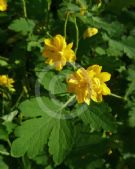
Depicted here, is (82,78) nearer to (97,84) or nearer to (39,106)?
(97,84)

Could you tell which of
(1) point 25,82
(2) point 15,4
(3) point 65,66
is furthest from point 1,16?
(3) point 65,66

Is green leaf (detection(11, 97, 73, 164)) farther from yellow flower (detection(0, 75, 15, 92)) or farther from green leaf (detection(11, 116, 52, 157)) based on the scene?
yellow flower (detection(0, 75, 15, 92))

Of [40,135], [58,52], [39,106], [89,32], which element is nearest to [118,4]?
[89,32]

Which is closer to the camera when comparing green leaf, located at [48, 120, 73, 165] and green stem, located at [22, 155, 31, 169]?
green leaf, located at [48, 120, 73, 165]

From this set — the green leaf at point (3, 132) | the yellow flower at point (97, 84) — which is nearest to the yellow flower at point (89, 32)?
the yellow flower at point (97, 84)

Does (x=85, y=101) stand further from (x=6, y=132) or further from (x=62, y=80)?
(x=6, y=132)

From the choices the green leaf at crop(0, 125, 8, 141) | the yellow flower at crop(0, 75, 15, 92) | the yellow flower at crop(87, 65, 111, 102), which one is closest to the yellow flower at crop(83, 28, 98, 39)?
the yellow flower at crop(87, 65, 111, 102)
